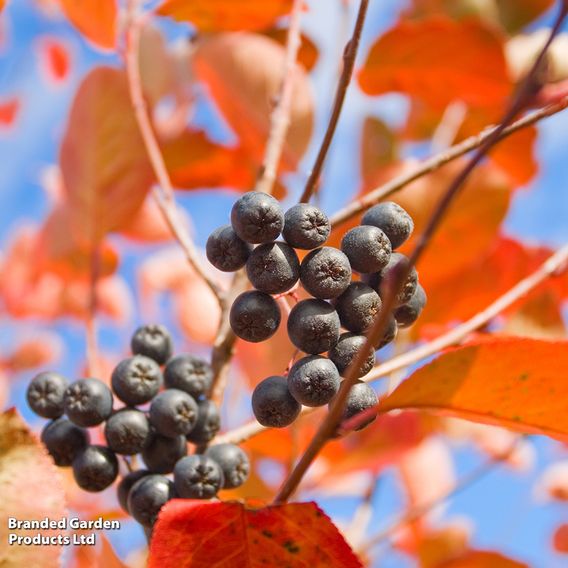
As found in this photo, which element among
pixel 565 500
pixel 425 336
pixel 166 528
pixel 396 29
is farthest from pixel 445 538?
pixel 166 528

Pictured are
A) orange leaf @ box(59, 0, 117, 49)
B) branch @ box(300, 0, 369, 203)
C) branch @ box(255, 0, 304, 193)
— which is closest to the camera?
branch @ box(300, 0, 369, 203)

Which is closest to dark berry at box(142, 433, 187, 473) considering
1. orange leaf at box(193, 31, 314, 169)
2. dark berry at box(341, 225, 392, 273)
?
dark berry at box(341, 225, 392, 273)

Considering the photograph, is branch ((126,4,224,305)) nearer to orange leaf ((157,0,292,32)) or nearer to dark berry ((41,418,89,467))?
orange leaf ((157,0,292,32))

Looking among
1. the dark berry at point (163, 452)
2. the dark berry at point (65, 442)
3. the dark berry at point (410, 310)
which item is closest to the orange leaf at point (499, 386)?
the dark berry at point (410, 310)

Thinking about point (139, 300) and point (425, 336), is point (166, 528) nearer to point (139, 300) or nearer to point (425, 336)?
point (425, 336)

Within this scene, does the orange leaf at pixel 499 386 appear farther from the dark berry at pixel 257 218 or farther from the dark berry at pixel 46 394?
the dark berry at pixel 46 394

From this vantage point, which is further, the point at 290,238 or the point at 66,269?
the point at 66,269
